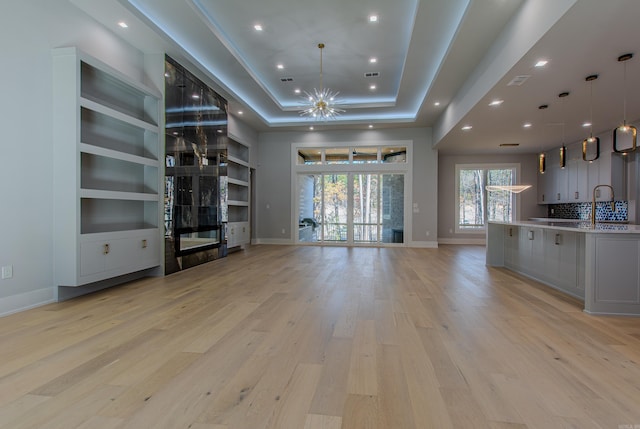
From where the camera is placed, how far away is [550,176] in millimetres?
8812

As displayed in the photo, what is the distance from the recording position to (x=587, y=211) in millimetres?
7641

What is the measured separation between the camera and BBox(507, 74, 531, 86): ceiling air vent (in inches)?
155

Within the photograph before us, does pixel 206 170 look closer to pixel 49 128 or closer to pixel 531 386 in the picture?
pixel 49 128

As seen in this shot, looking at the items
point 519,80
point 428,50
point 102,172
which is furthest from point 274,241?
point 519,80

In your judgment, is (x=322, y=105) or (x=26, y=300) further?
(x=322, y=105)

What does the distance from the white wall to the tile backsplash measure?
976 cm

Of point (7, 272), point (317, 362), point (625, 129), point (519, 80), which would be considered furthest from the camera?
point (519, 80)

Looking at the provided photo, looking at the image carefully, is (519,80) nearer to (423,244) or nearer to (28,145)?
(423,244)

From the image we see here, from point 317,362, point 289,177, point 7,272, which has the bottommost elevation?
point 317,362

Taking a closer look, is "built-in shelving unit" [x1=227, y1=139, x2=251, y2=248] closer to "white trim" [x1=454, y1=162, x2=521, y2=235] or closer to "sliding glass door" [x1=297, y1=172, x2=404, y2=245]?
"sliding glass door" [x1=297, y1=172, x2=404, y2=245]

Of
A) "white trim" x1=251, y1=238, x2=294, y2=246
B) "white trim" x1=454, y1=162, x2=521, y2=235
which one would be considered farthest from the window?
"white trim" x1=251, y1=238, x2=294, y2=246

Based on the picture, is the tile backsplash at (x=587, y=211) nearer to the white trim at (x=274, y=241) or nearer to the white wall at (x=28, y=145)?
the white trim at (x=274, y=241)

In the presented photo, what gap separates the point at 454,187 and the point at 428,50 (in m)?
5.80

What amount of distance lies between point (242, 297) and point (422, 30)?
4.22 meters
